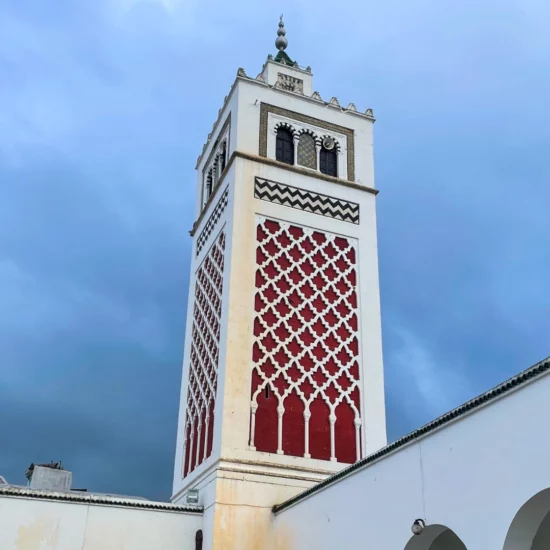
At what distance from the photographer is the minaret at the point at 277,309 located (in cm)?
957

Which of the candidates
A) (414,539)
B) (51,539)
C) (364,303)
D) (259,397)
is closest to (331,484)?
(414,539)

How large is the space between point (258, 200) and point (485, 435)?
21.2 feet

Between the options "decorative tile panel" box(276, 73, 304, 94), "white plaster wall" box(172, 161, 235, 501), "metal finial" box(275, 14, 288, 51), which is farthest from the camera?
"metal finial" box(275, 14, 288, 51)

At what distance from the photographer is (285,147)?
12.0 meters

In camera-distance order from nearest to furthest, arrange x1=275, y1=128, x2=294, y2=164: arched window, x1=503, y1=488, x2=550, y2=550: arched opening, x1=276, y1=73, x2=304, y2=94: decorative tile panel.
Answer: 1. x1=503, y1=488, x2=550, y2=550: arched opening
2. x1=275, y1=128, x2=294, y2=164: arched window
3. x1=276, y1=73, x2=304, y2=94: decorative tile panel

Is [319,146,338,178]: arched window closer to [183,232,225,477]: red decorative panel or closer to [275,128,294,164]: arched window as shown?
[275,128,294,164]: arched window

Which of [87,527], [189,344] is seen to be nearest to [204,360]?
→ [189,344]

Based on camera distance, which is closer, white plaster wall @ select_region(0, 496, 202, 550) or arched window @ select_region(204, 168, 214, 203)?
white plaster wall @ select_region(0, 496, 202, 550)

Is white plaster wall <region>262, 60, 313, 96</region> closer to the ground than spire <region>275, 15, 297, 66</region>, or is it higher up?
closer to the ground

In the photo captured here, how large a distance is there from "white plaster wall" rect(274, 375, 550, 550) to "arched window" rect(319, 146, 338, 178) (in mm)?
5978

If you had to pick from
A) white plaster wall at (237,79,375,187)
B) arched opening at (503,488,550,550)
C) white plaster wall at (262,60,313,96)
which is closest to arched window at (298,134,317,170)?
white plaster wall at (237,79,375,187)

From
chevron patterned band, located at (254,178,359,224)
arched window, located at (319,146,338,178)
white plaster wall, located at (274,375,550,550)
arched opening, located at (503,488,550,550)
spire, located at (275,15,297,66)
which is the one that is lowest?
arched opening, located at (503,488,550,550)

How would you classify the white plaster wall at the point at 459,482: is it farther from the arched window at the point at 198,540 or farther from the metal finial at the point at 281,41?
the metal finial at the point at 281,41

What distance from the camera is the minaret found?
957cm
